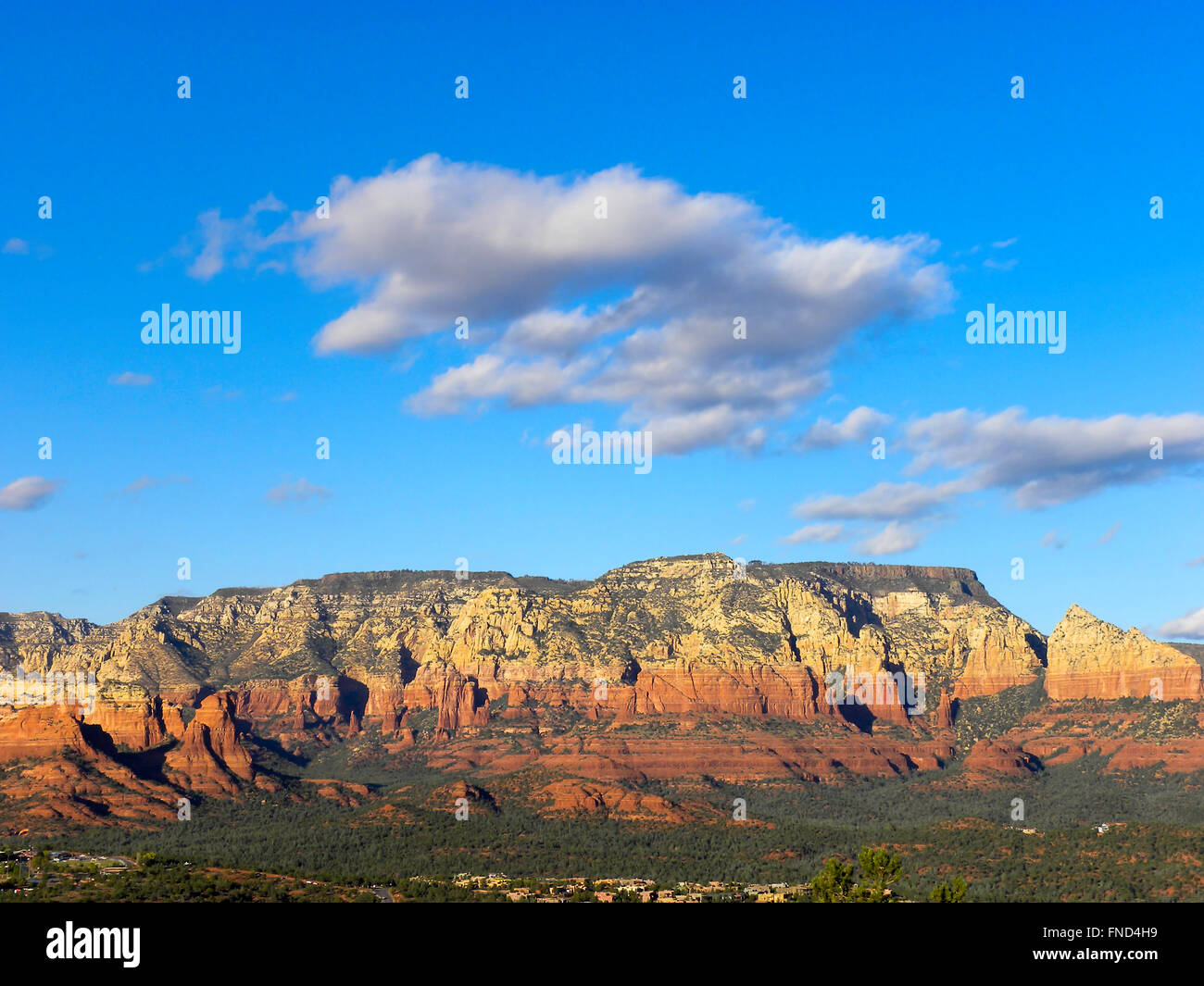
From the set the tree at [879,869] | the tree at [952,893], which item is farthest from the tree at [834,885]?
the tree at [952,893]

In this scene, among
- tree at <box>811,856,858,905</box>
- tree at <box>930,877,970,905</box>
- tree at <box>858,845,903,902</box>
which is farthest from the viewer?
tree at <box>811,856,858,905</box>

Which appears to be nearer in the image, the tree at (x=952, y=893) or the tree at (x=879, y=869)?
the tree at (x=952, y=893)

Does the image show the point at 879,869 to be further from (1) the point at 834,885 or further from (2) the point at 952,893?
(2) the point at 952,893

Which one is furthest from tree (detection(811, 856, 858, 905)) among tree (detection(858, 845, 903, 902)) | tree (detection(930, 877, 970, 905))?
tree (detection(930, 877, 970, 905))

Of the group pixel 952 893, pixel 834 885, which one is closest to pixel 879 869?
pixel 834 885

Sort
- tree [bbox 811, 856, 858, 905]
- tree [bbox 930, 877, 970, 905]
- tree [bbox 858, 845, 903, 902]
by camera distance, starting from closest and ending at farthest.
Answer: tree [bbox 930, 877, 970, 905] → tree [bbox 858, 845, 903, 902] → tree [bbox 811, 856, 858, 905]

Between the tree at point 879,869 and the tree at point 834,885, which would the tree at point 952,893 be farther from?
the tree at point 834,885

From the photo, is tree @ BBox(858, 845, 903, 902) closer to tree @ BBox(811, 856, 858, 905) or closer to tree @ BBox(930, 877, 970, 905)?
tree @ BBox(811, 856, 858, 905)

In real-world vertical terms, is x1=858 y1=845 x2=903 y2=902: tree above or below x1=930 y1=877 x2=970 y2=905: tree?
above

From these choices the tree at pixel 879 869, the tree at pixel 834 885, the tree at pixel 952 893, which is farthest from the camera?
the tree at pixel 834 885

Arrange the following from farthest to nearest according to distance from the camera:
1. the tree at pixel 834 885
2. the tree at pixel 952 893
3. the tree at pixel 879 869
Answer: the tree at pixel 834 885
the tree at pixel 879 869
the tree at pixel 952 893
